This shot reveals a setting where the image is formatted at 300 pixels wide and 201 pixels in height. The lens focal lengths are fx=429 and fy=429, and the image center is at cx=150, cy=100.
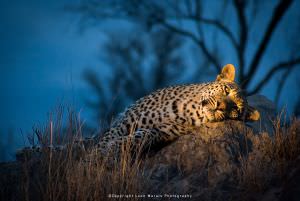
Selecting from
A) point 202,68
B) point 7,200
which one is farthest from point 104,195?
point 202,68

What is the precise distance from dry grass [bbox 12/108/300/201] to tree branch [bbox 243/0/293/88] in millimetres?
12982

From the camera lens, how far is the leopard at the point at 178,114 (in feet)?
19.8

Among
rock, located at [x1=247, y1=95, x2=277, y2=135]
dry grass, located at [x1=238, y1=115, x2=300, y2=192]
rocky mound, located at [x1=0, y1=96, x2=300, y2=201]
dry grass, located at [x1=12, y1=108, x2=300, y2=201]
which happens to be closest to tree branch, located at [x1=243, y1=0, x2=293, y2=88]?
rock, located at [x1=247, y1=95, x2=277, y2=135]

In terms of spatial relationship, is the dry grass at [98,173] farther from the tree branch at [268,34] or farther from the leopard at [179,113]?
the tree branch at [268,34]

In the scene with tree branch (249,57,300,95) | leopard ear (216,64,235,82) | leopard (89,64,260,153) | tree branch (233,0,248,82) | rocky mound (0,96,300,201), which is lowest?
rocky mound (0,96,300,201)

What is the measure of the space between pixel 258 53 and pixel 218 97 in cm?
1300

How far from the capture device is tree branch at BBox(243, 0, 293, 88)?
17592mm

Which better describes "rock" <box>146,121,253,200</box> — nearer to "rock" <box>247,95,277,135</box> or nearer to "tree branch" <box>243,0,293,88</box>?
"rock" <box>247,95,277,135</box>

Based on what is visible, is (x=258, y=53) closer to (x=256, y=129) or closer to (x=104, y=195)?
(x=256, y=129)

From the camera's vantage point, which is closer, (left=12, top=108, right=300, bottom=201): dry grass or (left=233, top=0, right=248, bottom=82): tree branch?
(left=12, top=108, right=300, bottom=201): dry grass

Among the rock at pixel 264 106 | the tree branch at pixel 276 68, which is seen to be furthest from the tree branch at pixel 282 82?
the rock at pixel 264 106

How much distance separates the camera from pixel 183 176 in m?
5.16

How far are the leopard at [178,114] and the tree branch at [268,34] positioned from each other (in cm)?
1126

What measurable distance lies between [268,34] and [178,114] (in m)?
13.2
